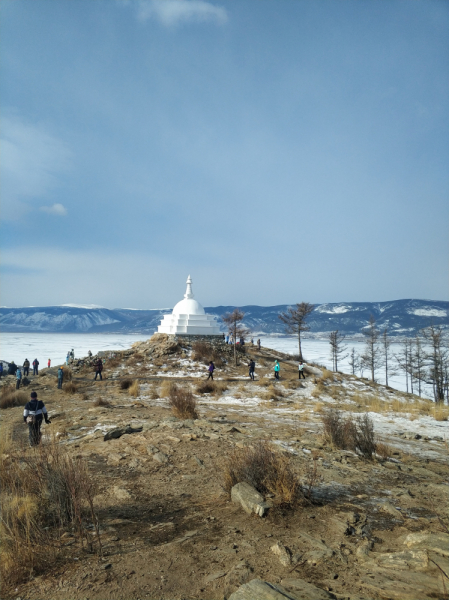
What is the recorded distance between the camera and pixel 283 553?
3707 mm

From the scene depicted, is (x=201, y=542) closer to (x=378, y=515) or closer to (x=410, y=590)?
(x=410, y=590)

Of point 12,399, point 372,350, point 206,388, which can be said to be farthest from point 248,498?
point 372,350

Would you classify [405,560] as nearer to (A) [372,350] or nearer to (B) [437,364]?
(B) [437,364]

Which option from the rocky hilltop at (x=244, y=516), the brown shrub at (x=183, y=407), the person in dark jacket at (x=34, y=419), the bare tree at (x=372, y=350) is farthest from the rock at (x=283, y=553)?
the bare tree at (x=372, y=350)

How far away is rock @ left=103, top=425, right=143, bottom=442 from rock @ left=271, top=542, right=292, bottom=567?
246 inches

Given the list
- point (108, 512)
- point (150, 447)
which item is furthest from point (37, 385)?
point (108, 512)

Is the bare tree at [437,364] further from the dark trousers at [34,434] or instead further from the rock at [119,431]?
the dark trousers at [34,434]

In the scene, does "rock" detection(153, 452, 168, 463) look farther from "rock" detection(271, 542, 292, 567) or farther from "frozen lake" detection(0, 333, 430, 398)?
"frozen lake" detection(0, 333, 430, 398)

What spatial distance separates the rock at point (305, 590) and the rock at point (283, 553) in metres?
0.32

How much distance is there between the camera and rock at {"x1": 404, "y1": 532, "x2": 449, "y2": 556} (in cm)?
364

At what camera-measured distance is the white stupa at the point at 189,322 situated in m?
38.2

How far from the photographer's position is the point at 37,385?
23000 millimetres

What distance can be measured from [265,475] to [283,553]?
1.48 meters

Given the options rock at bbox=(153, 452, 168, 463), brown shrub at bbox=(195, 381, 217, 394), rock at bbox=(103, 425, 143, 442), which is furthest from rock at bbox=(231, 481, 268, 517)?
brown shrub at bbox=(195, 381, 217, 394)
